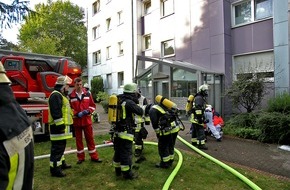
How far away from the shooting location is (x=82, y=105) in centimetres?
592

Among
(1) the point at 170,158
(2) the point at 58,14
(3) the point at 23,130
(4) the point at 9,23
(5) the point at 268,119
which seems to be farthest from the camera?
(2) the point at 58,14

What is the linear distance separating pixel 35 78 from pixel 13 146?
7.96 meters

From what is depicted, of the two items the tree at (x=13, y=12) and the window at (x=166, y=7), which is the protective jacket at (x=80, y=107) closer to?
the tree at (x=13, y=12)

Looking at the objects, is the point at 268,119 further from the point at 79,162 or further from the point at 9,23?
the point at 9,23

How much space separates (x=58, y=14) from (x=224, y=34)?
3088cm

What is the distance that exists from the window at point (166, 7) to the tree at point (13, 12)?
10847mm

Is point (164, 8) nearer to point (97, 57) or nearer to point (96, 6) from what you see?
point (97, 57)

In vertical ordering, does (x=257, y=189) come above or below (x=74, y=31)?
below

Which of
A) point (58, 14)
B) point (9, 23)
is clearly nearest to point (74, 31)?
point (58, 14)

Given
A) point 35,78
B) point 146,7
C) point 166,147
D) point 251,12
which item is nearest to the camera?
point 166,147

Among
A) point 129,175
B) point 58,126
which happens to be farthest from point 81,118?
point 129,175

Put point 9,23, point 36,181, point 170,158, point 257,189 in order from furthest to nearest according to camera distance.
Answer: point 9,23 < point 170,158 < point 36,181 < point 257,189

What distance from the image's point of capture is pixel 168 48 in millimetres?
16938

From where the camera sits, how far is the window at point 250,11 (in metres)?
11.9
